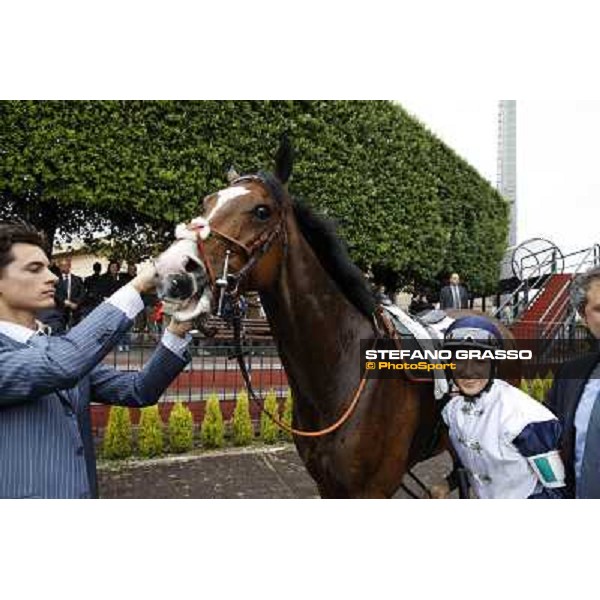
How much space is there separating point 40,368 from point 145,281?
1.36 ft

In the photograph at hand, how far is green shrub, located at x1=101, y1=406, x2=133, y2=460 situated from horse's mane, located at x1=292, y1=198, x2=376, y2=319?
3.02m

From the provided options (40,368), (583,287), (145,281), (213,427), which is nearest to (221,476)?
(213,427)

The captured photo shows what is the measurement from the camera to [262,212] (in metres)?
2.25

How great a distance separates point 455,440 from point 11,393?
5.37ft

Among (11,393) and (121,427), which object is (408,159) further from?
(11,393)

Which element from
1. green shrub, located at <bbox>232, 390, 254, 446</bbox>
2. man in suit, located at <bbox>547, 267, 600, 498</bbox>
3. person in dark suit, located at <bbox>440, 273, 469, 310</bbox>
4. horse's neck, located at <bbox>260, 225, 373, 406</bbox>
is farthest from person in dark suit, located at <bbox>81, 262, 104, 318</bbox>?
man in suit, located at <bbox>547, 267, 600, 498</bbox>

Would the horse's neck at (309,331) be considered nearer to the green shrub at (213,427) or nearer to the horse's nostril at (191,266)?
the horse's nostril at (191,266)

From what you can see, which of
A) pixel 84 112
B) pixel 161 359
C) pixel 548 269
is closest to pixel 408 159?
pixel 84 112

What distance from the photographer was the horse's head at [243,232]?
6.72 ft

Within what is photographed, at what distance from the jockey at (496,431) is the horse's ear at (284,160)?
3.52 feet

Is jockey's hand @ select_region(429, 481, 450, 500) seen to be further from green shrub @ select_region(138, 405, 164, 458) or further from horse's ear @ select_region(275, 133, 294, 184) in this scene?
green shrub @ select_region(138, 405, 164, 458)

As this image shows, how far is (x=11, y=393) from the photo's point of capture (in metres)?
1.46

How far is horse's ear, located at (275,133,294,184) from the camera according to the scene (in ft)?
7.88

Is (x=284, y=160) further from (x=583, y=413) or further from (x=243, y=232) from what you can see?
(x=583, y=413)
